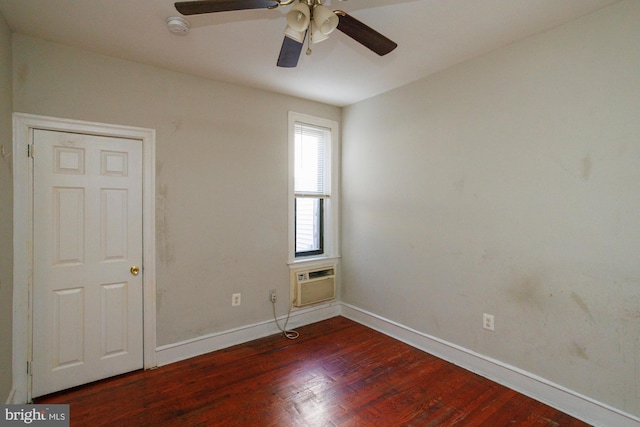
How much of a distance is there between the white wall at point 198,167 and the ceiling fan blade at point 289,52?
4.59 feet

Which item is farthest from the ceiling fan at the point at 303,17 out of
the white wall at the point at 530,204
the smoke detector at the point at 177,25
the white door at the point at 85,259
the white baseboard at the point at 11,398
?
the white baseboard at the point at 11,398

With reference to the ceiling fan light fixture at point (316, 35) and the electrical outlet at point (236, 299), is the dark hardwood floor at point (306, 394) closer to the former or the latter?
the electrical outlet at point (236, 299)

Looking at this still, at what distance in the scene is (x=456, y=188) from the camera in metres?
2.76

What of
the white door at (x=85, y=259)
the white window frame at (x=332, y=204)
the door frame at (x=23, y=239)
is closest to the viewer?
the door frame at (x=23, y=239)

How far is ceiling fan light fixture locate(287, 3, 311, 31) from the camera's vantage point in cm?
143

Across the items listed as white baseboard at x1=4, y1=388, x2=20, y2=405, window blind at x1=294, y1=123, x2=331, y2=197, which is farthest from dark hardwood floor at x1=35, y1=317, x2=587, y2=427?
window blind at x1=294, y1=123, x2=331, y2=197

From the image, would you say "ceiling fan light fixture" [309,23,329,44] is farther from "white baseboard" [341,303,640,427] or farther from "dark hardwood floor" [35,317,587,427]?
"white baseboard" [341,303,640,427]

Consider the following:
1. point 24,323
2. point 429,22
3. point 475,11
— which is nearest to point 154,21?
point 429,22

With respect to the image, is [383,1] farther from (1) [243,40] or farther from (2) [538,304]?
(2) [538,304]

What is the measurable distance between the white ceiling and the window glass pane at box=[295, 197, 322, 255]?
1.50 meters

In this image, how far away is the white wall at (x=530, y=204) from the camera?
191 centimetres

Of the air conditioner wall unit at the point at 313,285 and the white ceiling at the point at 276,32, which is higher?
the white ceiling at the point at 276,32

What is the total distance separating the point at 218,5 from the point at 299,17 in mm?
377

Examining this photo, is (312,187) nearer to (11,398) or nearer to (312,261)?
(312,261)
